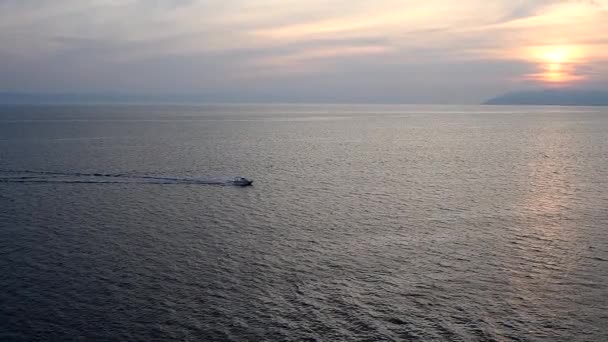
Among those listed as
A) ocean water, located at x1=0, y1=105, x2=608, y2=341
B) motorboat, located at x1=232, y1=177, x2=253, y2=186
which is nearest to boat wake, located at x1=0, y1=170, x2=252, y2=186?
motorboat, located at x1=232, y1=177, x2=253, y2=186

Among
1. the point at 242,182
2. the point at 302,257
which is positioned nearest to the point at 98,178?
the point at 242,182

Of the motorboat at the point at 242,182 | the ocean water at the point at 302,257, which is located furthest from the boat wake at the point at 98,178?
the ocean water at the point at 302,257

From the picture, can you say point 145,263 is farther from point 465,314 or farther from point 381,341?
point 465,314

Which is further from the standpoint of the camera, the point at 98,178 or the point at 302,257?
the point at 98,178

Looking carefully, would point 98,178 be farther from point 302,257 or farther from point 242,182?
point 302,257

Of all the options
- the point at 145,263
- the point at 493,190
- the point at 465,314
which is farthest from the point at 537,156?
the point at 145,263

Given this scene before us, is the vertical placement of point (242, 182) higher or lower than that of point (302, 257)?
higher

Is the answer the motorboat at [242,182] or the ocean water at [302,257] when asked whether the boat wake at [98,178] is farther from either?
the ocean water at [302,257]
